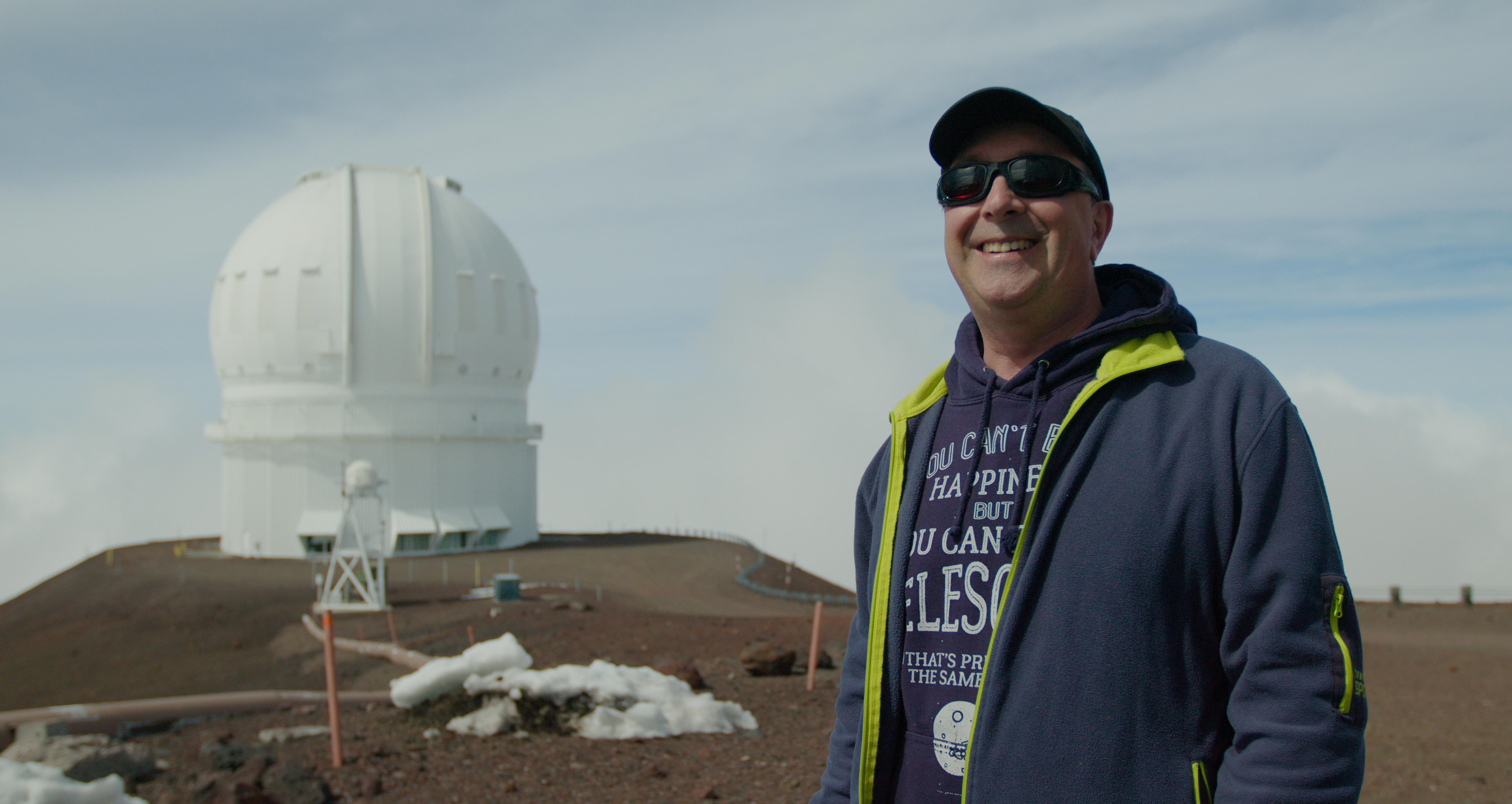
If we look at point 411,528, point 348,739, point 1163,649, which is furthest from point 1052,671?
point 411,528

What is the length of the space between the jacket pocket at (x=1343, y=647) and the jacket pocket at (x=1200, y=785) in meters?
0.26

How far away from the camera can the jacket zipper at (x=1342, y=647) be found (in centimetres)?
171

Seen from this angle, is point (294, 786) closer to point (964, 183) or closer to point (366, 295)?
point (964, 183)

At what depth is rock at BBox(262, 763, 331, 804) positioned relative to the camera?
6.12 meters

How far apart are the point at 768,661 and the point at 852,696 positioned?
8226mm

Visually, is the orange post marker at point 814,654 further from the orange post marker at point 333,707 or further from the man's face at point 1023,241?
the man's face at point 1023,241

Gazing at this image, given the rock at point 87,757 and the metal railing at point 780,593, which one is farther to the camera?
the metal railing at point 780,593

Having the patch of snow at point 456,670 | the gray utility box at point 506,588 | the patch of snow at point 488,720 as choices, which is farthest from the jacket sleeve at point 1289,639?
the gray utility box at point 506,588

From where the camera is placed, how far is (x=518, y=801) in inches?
242

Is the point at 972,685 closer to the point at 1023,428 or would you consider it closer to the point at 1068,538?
the point at 1068,538

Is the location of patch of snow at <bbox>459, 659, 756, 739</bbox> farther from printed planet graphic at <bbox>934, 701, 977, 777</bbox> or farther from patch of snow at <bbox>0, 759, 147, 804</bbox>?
printed planet graphic at <bbox>934, 701, 977, 777</bbox>

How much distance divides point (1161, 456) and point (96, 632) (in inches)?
775

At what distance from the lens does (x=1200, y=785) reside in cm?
182

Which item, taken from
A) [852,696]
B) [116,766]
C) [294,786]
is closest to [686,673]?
[294,786]
